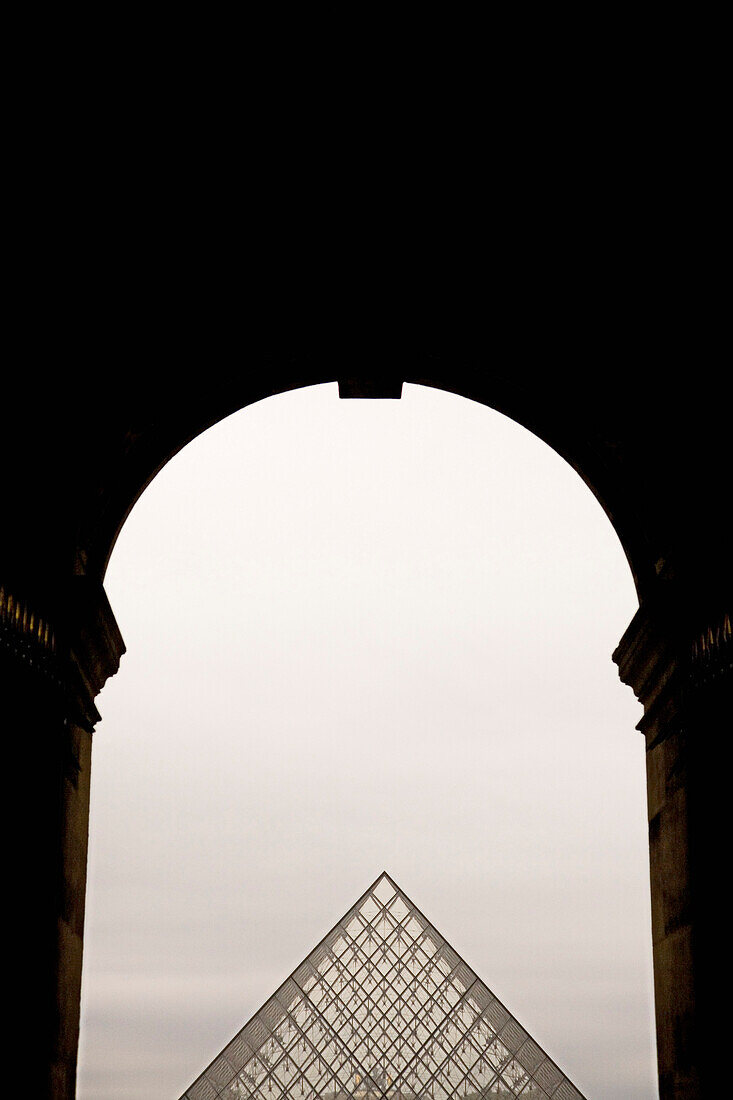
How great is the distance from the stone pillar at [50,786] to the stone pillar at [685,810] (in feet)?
9.73

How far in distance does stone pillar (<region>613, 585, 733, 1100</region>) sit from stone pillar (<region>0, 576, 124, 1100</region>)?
2.96 meters

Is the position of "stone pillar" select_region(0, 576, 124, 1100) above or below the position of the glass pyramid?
below

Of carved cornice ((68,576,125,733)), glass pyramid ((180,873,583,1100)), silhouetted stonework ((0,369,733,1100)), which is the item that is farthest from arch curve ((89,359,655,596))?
glass pyramid ((180,873,583,1100))

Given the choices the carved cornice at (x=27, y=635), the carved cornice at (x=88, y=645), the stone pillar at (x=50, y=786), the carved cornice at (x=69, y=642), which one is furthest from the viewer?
the carved cornice at (x=88, y=645)

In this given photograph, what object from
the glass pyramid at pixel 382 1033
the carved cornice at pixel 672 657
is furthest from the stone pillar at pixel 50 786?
the glass pyramid at pixel 382 1033

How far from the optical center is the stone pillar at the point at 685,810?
693cm

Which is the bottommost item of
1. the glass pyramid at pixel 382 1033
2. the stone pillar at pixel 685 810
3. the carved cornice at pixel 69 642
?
the stone pillar at pixel 685 810

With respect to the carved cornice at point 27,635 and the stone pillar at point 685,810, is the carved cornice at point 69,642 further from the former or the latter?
the stone pillar at point 685,810

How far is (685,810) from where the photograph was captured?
289 inches

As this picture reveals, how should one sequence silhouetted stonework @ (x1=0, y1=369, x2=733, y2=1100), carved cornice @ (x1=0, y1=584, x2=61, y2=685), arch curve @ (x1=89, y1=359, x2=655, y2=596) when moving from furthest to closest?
1. arch curve @ (x1=89, y1=359, x2=655, y2=596)
2. silhouetted stonework @ (x1=0, y1=369, x2=733, y2=1100)
3. carved cornice @ (x1=0, y1=584, x2=61, y2=685)

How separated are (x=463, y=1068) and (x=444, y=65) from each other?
193ft

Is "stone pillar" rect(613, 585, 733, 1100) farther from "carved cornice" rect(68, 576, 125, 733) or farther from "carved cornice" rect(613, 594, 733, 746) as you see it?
"carved cornice" rect(68, 576, 125, 733)

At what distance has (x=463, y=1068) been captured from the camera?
60656 mm

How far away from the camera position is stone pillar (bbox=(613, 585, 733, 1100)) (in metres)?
6.93
